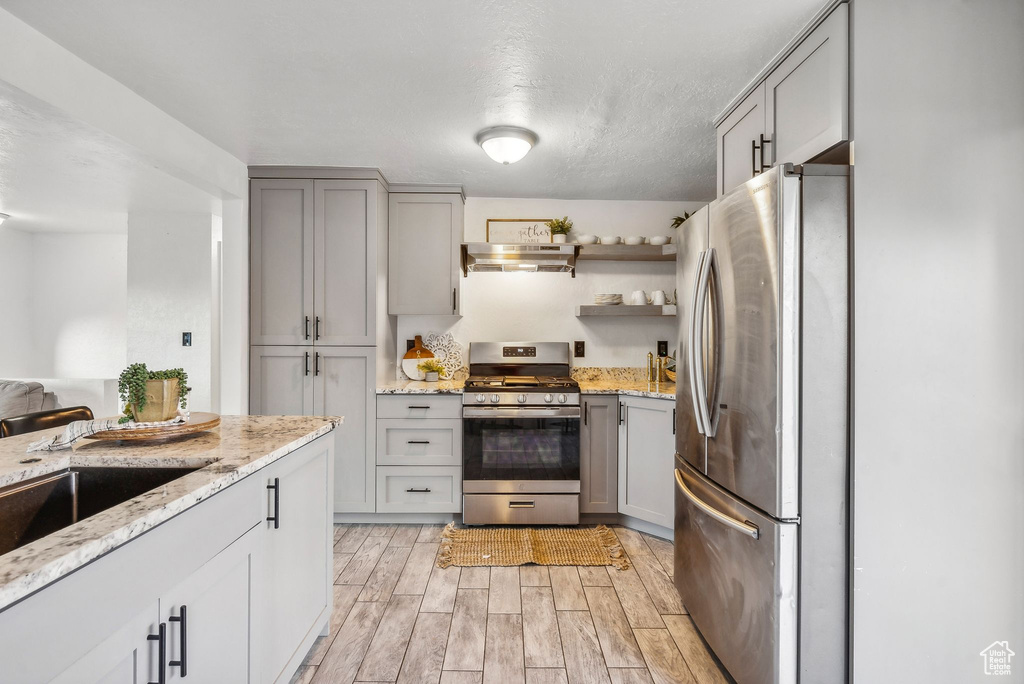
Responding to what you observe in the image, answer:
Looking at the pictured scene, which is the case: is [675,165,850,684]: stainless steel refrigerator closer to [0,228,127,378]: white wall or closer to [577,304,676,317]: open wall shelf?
[577,304,676,317]: open wall shelf

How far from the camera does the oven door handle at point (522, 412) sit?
3.14 meters

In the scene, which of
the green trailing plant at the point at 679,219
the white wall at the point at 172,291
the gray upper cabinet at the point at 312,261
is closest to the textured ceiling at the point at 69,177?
the white wall at the point at 172,291

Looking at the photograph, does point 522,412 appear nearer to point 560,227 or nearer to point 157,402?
point 560,227

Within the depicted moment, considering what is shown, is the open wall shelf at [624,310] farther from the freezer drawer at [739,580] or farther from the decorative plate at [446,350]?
the freezer drawer at [739,580]

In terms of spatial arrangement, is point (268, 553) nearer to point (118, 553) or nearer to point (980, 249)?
point (118, 553)

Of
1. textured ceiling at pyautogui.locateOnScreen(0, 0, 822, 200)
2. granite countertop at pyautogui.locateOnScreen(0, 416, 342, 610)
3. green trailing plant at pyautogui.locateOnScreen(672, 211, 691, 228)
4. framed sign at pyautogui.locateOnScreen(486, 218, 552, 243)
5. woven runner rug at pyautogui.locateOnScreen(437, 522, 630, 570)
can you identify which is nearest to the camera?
granite countertop at pyautogui.locateOnScreen(0, 416, 342, 610)

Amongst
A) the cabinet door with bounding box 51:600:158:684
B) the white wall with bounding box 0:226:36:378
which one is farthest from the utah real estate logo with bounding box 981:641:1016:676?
the white wall with bounding box 0:226:36:378

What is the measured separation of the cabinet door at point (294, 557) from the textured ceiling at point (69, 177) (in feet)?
5.59

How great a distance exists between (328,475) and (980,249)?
229 centimetres

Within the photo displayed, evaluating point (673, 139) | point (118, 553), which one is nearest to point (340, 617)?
point (118, 553)

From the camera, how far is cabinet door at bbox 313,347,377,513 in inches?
127

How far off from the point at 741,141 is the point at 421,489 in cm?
269

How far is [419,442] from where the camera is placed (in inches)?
127

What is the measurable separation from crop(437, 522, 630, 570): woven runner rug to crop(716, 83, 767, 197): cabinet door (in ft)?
6.79
